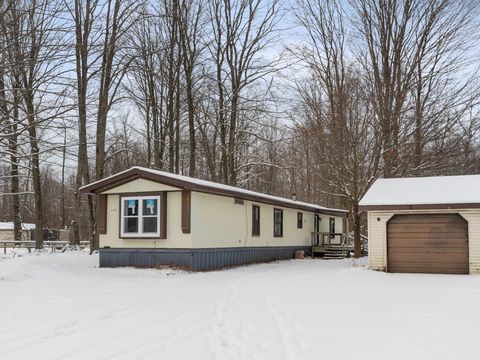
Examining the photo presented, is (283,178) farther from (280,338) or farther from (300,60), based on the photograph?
(280,338)

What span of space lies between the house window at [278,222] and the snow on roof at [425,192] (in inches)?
202

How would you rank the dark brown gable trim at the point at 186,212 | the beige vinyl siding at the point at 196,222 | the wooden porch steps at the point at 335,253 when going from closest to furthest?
the dark brown gable trim at the point at 186,212
the beige vinyl siding at the point at 196,222
the wooden porch steps at the point at 335,253

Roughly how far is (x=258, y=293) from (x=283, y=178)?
114 ft

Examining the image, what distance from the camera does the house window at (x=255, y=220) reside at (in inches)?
771

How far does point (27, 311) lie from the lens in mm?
8211

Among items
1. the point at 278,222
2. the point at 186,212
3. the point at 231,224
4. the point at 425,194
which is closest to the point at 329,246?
the point at 278,222

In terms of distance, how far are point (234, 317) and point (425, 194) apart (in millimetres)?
10132

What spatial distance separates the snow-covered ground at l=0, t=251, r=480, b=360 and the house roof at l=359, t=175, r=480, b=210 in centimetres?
220

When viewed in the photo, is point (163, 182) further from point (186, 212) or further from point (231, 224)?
point (231, 224)

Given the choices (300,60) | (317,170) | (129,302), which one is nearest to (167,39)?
(300,60)

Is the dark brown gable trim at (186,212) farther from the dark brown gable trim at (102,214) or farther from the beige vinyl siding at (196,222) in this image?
the dark brown gable trim at (102,214)

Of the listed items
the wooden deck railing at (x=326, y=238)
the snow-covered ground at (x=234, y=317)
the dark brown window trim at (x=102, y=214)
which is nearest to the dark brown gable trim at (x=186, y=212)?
the snow-covered ground at (x=234, y=317)

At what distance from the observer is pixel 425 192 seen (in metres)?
16.2

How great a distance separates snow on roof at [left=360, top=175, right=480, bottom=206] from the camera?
15072mm
